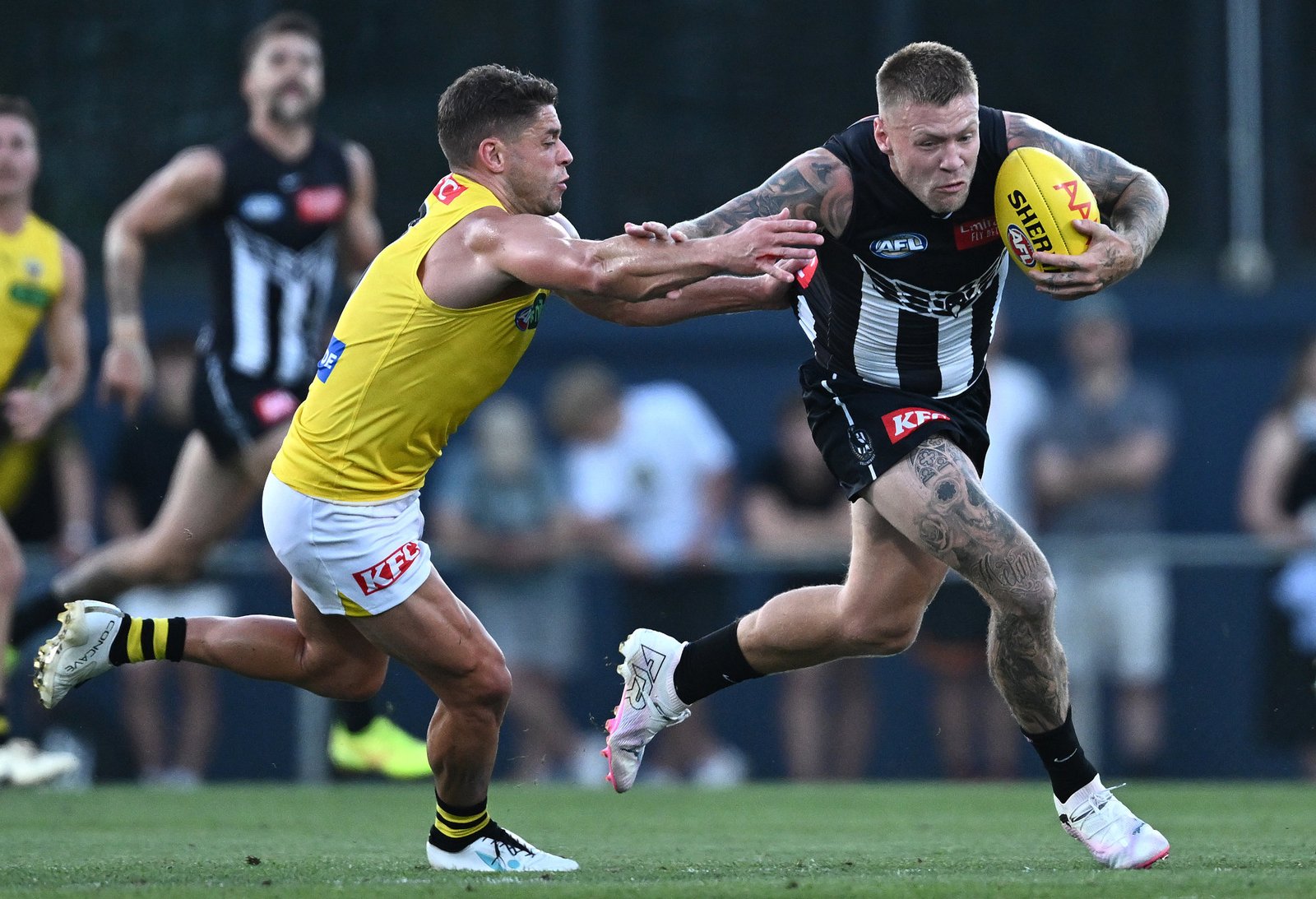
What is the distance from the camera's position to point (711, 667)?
684cm

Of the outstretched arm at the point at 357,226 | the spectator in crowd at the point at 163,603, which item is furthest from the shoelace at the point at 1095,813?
the spectator in crowd at the point at 163,603

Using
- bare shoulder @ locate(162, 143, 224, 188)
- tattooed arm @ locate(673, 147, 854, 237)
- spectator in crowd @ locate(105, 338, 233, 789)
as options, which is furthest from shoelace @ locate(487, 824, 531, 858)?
spectator in crowd @ locate(105, 338, 233, 789)

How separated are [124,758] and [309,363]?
3.41 m

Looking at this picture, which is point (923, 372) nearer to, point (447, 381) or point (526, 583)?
point (447, 381)

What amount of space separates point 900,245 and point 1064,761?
165cm

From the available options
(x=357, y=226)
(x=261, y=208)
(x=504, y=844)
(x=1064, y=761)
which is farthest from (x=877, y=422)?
(x=261, y=208)

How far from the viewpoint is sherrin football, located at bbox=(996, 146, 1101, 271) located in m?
5.98

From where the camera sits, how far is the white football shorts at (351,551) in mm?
5844

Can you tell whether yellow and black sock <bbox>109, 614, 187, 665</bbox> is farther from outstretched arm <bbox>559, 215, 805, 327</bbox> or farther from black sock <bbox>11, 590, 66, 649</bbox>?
black sock <bbox>11, 590, 66, 649</bbox>

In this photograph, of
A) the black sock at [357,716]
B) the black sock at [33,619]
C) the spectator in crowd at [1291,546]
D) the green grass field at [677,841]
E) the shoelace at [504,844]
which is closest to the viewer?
the green grass field at [677,841]

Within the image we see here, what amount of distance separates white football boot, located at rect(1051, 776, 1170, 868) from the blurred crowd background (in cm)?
504

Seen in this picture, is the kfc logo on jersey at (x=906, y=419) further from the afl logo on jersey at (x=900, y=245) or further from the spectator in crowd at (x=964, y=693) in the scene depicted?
the spectator in crowd at (x=964, y=693)

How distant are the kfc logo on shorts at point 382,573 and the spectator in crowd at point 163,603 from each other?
550 cm

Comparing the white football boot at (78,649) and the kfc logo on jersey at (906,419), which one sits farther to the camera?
the white football boot at (78,649)
